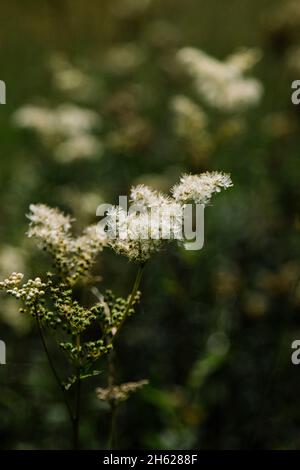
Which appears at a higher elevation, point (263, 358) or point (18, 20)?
point (18, 20)

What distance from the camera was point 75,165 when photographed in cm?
634

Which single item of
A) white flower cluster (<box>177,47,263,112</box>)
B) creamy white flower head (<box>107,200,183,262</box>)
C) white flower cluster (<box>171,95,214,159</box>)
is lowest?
creamy white flower head (<box>107,200,183,262</box>)

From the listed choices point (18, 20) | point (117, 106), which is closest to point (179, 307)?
point (117, 106)

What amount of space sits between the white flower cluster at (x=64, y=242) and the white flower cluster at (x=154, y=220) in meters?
0.25

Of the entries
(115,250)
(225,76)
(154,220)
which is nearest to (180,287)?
(225,76)

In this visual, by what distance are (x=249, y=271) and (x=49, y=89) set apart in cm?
499

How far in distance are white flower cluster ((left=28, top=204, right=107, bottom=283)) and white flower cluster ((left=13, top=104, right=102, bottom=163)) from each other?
2.73 metres

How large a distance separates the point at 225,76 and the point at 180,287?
1.57m

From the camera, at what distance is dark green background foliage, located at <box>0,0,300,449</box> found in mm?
3877

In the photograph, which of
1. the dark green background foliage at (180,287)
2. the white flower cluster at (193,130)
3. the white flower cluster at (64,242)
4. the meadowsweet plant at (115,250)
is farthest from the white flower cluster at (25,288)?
the white flower cluster at (193,130)

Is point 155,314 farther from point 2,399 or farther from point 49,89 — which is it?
point 49,89

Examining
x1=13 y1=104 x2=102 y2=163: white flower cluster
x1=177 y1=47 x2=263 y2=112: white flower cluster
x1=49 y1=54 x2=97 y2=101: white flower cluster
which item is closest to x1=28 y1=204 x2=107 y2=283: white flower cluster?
x1=177 y1=47 x2=263 y2=112: white flower cluster

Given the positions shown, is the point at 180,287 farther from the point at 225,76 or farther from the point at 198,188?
the point at 198,188

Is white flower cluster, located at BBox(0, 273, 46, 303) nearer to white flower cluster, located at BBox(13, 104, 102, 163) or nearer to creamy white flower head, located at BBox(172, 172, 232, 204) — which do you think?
creamy white flower head, located at BBox(172, 172, 232, 204)
